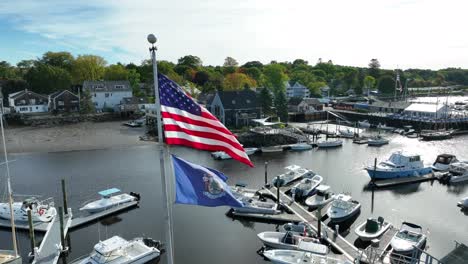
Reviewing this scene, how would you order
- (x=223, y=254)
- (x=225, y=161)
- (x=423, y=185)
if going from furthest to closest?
1. (x=225, y=161)
2. (x=423, y=185)
3. (x=223, y=254)

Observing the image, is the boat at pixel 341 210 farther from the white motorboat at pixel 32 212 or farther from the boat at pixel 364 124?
the boat at pixel 364 124

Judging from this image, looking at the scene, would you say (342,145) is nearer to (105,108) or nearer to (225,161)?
(225,161)

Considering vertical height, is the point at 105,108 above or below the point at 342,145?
above

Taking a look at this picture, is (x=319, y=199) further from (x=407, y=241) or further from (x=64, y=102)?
(x=64, y=102)

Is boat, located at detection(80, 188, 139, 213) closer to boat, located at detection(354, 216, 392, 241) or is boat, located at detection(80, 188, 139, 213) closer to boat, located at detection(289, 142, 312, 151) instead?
boat, located at detection(354, 216, 392, 241)

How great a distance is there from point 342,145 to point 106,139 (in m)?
40.9

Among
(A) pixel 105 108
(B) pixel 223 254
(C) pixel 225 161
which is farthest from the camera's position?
(A) pixel 105 108

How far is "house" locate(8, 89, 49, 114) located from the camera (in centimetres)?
8312

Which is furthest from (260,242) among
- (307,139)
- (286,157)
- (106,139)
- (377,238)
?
(106,139)

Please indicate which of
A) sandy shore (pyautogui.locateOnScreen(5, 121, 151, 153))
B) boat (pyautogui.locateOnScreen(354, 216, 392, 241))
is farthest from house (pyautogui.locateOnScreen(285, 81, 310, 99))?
boat (pyautogui.locateOnScreen(354, 216, 392, 241))

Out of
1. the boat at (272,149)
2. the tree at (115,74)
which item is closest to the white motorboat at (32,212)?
Result: the boat at (272,149)

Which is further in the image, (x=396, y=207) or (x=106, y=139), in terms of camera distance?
(x=106, y=139)

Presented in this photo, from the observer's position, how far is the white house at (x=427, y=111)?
72688 mm

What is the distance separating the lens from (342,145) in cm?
5634
